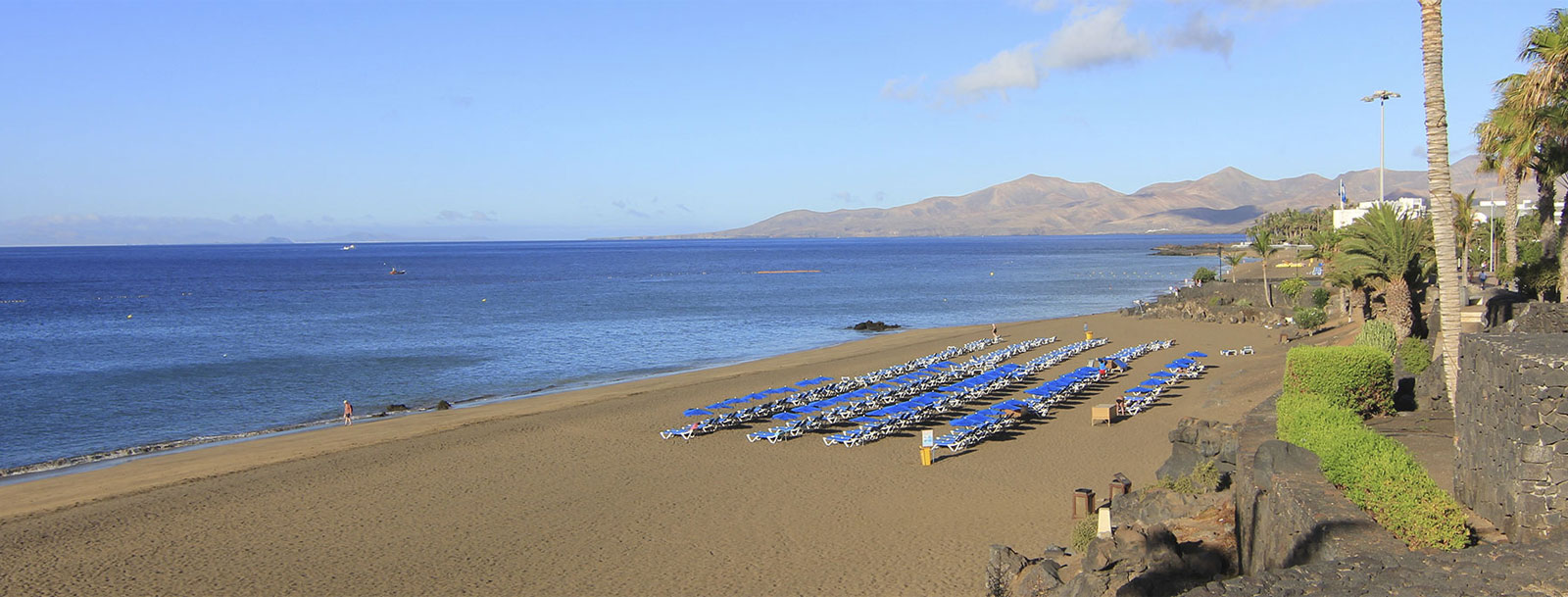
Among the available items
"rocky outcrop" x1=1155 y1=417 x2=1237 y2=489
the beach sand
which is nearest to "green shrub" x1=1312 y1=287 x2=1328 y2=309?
the beach sand

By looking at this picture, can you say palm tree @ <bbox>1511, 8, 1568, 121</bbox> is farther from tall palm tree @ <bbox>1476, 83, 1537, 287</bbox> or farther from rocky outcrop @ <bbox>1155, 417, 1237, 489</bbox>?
rocky outcrop @ <bbox>1155, 417, 1237, 489</bbox>

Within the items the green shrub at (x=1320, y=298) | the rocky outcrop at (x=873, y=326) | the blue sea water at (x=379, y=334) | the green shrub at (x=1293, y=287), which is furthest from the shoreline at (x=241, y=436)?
the green shrub at (x=1293, y=287)

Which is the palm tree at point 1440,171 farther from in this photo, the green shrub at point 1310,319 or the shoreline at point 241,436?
the shoreline at point 241,436

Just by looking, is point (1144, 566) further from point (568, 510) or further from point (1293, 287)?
point (1293, 287)

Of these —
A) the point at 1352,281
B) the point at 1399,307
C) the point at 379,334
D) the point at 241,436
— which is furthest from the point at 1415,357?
the point at 379,334

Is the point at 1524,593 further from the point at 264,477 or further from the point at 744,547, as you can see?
the point at 264,477

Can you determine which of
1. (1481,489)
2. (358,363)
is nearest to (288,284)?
(358,363)
